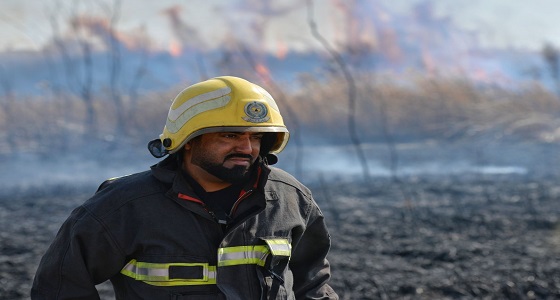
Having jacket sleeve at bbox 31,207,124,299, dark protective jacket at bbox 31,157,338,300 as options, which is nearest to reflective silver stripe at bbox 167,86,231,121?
dark protective jacket at bbox 31,157,338,300

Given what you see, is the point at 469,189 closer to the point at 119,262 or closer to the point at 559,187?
the point at 559,187

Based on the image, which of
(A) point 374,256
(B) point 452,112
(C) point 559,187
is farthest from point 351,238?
(B) point 452,112

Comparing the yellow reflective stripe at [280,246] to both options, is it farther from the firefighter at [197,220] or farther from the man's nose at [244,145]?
the man's nose at [244,145]

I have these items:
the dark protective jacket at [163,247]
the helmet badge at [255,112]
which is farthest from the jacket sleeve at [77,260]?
the helmet badge at [255,112]

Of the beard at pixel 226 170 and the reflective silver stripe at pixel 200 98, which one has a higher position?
the reflective silver stripe at pixel 200 98

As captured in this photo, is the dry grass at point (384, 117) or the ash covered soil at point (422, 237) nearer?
the ash covered soil at point (422, 237)

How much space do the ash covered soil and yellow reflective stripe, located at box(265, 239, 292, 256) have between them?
3.09 meters

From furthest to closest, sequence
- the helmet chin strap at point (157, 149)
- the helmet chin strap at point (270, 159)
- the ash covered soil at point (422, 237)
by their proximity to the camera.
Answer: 1. the ash covered soil at point (422, 237)
2. the helmet chin strap at point (270, 159)
3. the helmet chin strap at point (157, 149)

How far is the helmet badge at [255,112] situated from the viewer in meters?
2.71

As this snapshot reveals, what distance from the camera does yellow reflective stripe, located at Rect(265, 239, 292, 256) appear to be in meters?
2.60

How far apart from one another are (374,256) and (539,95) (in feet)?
53.0

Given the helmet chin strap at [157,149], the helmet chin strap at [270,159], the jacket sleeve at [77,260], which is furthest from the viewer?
the helmet chin strap at [270,159]

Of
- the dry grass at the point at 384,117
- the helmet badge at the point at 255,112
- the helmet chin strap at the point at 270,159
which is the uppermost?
the helmet badge at the point at 255,112

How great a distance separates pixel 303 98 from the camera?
22516 millimetres
